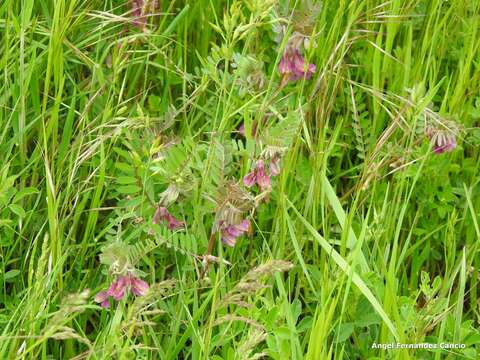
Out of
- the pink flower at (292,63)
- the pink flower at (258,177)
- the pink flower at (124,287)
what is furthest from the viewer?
the pink flower at (292,63)

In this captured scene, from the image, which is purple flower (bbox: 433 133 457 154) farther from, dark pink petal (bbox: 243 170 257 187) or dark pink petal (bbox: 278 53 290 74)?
dark pink petal (bbox: 243 170 257 187)

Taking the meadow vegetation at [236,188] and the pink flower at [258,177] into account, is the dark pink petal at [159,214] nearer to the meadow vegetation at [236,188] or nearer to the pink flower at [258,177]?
the meadow vegetation at [236,188]

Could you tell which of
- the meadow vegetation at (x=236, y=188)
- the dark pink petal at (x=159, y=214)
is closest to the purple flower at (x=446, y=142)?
the meadow vegetation at (x=236, y=188)

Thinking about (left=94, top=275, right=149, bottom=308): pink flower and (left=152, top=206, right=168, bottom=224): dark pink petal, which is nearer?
(left=94, top=275, right=149, bottom=308): pink flower

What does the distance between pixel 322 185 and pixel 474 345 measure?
567mm

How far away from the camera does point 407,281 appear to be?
8.12 ft

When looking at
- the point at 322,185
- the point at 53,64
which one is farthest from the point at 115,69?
the point at 322,185

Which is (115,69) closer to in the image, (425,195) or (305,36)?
(305,36)

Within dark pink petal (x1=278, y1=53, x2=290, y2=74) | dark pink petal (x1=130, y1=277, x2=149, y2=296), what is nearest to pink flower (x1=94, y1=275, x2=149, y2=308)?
dark pink petal (x1=130, y1=277, x2=149, y2=296)

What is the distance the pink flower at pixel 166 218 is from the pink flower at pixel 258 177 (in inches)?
7.8

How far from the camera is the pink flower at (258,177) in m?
2.16

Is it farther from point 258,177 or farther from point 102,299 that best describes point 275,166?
point 102,299

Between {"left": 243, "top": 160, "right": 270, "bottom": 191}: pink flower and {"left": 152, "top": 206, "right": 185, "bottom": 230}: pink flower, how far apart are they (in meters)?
0.20

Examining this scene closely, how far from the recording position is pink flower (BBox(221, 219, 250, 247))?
2180 mm
